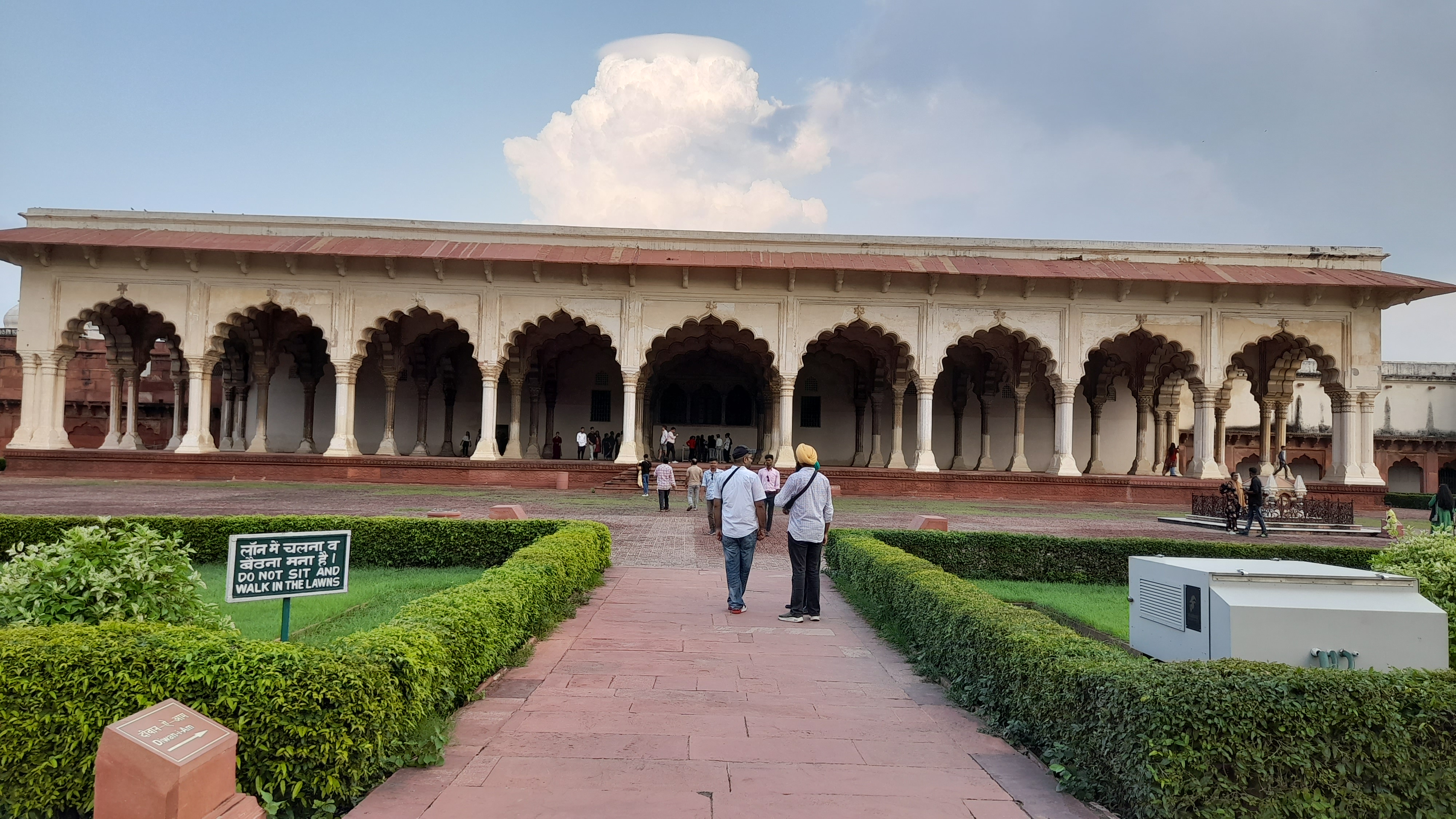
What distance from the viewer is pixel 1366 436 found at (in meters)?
21.3

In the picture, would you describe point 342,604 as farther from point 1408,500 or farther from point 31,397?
point 1408,500

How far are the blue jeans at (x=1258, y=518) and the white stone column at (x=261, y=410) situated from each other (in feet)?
60.4

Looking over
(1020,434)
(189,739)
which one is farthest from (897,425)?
(189,739)

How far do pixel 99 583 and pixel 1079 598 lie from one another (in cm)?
718

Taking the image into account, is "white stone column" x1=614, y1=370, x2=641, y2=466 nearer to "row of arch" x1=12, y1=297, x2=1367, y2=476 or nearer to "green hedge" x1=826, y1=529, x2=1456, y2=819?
"row of arch" x1=12, y1=297, x2=1367, y2=476

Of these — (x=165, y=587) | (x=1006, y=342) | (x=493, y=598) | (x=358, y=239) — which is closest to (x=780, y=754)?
(x=493, y=598)

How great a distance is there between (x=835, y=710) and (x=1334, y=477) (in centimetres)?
2170

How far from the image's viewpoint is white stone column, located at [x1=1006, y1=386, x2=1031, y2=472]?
79.3ft

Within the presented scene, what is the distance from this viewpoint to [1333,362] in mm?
21062

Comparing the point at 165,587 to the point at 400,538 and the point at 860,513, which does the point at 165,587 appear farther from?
the point at 860,513

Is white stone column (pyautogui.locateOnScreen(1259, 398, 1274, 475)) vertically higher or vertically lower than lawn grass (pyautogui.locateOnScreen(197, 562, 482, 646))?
higher

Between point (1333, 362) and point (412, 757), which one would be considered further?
point (1333, 362)

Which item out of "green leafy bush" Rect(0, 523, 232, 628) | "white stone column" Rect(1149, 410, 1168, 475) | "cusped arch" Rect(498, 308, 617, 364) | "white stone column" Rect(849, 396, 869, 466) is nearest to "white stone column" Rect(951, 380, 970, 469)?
"white stone column" Rect(849, 396, 869, 466)

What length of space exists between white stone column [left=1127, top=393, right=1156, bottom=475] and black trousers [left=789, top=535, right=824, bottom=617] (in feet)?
72.2
